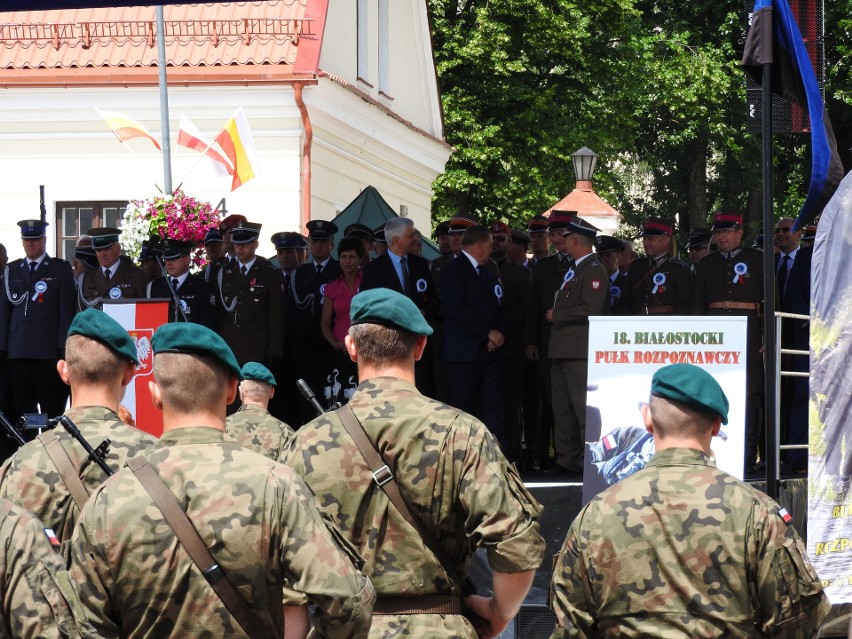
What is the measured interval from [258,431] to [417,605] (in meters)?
4.03

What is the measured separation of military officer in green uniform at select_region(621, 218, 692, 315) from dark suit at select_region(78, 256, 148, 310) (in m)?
4.33

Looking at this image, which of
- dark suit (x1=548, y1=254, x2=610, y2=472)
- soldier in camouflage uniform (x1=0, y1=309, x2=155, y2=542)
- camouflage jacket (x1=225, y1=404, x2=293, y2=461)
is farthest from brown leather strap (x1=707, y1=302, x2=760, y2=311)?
soldier in camouflage uniform (x1=0, y1=309, x2=155, y2=542)

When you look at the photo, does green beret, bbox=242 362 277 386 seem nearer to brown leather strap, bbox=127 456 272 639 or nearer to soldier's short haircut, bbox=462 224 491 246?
soldier's short haircut, bbox=462 224 491 246

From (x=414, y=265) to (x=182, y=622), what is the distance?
8409 millimetres

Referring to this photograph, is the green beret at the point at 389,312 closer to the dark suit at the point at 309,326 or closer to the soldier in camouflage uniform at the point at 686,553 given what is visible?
the soldier in camouflage uniform at the point at 686,553

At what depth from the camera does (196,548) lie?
3602 millimetres

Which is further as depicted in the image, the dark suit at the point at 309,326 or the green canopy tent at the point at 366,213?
the green canopy tent at the point at 366,213

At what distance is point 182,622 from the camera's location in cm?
363

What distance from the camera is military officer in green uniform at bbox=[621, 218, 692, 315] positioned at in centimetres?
1180

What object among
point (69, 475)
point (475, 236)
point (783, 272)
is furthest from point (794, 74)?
point (69, 475)

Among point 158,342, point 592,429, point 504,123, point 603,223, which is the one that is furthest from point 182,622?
point 504,123

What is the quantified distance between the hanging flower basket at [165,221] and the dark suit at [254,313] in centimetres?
156

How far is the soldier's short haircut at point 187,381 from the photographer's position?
3.83 metres

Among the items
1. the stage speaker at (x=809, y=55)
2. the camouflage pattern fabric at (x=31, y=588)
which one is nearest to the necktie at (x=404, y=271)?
the stage speaker at (x=809, y=55)
